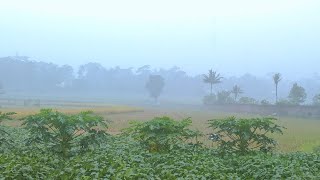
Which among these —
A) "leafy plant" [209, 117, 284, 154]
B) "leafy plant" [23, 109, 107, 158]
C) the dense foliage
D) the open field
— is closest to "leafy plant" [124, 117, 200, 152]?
"leafy plant" [209, 117, 284, 154]

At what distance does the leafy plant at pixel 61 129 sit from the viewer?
7.65 m

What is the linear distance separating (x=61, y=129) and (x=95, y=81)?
401 ft

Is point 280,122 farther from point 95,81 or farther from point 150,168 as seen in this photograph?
point 95,81

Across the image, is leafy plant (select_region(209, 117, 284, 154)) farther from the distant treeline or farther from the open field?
the distant treeline

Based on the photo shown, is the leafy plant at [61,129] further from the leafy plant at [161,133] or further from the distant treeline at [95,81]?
the distant treeline at [95,81]

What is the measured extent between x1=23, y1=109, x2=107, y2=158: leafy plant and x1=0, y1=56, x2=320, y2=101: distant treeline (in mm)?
80192

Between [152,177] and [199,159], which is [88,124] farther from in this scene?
[152,177]

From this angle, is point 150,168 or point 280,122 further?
point 280,122

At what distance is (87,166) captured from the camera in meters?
5.91

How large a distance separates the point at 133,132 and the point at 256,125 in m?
2.71

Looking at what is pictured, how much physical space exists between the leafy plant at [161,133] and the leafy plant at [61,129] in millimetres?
896

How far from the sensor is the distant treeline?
337 feet

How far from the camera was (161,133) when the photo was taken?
8.38m

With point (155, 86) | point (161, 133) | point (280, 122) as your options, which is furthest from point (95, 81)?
point (161, 133)
